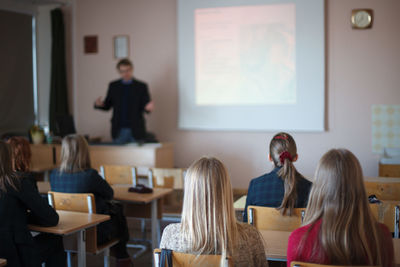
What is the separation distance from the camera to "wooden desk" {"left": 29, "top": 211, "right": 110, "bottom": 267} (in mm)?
2559

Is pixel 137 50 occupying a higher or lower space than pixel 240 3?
lower

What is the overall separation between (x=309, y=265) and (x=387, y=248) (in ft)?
1.07

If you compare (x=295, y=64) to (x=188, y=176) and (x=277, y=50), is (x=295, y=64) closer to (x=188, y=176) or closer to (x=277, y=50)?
(x=277, y=50)

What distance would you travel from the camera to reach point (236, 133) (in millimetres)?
6352

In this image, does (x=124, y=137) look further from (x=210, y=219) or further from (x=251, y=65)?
(x=210, y=219)

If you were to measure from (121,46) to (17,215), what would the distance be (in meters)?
4.67

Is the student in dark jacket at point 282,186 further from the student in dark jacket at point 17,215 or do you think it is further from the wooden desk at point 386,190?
the student in dark jacket at point 17,215

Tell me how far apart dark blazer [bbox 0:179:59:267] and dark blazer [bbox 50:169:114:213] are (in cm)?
75

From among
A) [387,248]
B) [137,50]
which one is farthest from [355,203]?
[137,50]

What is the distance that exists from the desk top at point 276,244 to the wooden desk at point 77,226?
1036 mm

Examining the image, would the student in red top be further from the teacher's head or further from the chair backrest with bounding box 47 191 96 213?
the teacher's head

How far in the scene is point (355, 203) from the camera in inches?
63.8

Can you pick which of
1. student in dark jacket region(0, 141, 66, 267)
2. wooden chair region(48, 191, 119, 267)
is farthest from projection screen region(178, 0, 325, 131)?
student in dark jacket region(0, 141, 66, 267)

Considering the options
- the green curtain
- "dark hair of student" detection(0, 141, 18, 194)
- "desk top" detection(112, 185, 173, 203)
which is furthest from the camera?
the green curtain
